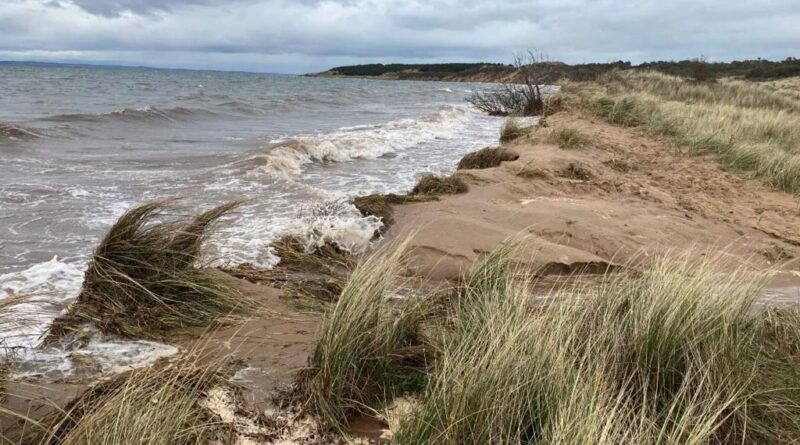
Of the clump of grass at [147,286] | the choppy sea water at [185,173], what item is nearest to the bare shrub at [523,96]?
the choppy sea water at [185,173]

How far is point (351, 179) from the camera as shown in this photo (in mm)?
10242

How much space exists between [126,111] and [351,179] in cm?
1184

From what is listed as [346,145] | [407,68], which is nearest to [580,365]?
[346,145]

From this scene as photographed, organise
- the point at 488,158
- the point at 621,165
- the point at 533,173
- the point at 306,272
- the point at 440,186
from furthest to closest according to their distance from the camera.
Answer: the point at 488,158 < the point at 621,165 < the point at 533,173 < the point at 440,186 < the point at 306,272

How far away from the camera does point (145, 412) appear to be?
2.32 meters

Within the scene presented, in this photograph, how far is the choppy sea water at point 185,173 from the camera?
17.7 feet

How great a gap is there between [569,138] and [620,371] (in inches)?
350

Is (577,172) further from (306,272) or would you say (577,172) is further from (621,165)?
(306,272)

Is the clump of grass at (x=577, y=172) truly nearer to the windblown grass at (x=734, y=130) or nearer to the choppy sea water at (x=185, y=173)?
the choppy sea water at (x=185, y=173)

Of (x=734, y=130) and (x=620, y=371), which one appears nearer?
(x=620, y=371)

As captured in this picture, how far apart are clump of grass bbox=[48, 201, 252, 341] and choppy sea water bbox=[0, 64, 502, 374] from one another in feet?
0.93

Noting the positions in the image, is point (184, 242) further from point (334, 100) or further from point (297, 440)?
point (334, 100)

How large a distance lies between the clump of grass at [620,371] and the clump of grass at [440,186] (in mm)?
4110

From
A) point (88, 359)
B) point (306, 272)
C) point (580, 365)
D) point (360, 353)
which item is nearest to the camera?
point (580, 365)
